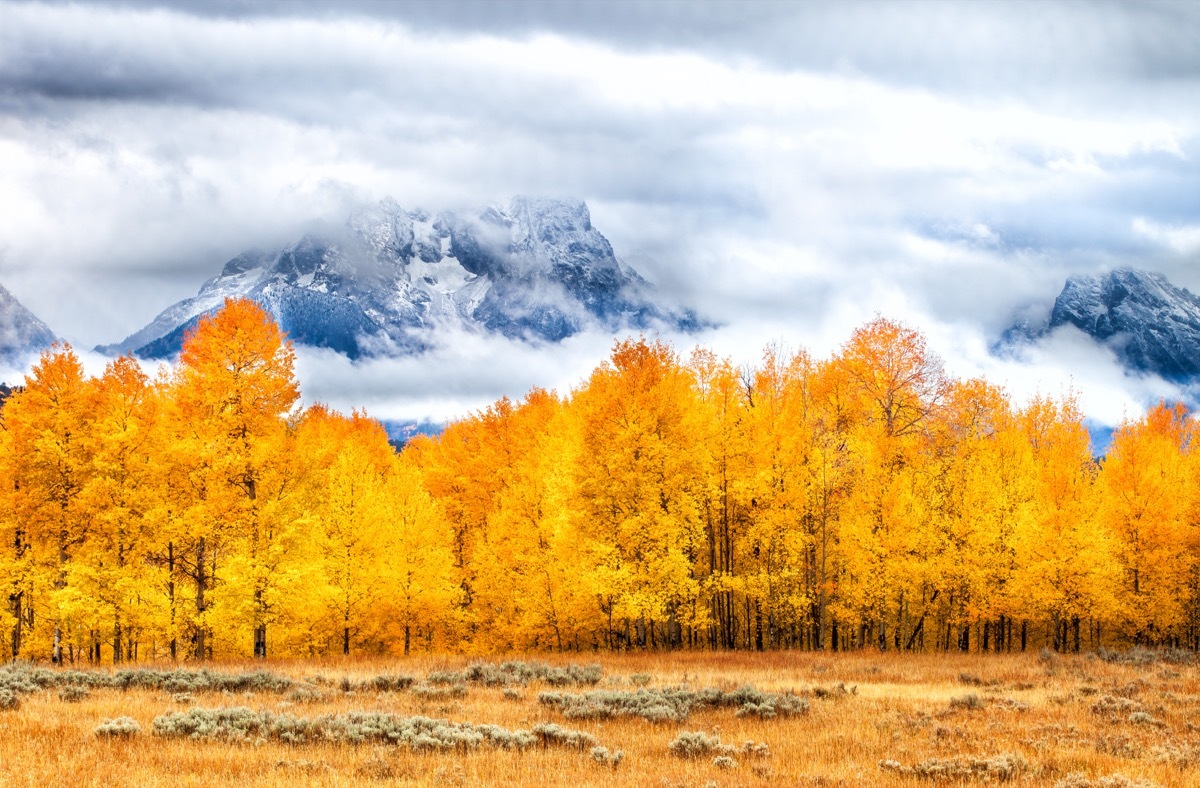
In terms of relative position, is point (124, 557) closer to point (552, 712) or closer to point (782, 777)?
point (552, 712)

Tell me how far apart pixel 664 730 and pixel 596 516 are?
16239mm

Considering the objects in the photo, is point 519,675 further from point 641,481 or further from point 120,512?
point 120,512

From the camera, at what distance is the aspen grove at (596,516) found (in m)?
28.1

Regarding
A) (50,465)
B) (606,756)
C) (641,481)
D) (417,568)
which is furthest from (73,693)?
(417,568)

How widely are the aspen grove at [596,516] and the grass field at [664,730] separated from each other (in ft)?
20.6

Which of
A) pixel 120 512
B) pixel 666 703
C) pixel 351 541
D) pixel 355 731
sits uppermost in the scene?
pixel 120 512

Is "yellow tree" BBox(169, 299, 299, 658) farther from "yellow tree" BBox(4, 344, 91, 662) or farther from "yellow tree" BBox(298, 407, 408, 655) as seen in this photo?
"yellow tree" BBox(4, 344, 91, 662)

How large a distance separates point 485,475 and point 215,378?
19.3 metres

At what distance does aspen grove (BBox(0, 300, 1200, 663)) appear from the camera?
92.2 ft

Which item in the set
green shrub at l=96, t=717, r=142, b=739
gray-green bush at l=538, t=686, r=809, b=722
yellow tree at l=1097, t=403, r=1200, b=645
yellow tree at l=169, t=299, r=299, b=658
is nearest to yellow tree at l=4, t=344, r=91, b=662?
yellow tree at l=169, t=299, r=299, b=658

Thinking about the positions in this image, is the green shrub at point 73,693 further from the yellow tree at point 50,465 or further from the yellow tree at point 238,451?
the yellow tree at point 50,465

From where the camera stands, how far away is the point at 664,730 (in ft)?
51.1

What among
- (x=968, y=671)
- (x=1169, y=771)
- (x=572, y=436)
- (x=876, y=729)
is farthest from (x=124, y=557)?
(x=1169, y=771)

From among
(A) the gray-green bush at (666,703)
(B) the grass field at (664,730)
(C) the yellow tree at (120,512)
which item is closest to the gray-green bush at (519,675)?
(B) the grass field at (664,730)
